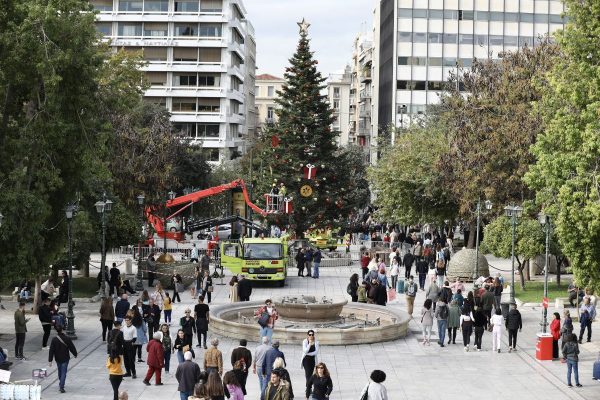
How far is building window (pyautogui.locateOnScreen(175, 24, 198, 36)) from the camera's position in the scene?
312 ft

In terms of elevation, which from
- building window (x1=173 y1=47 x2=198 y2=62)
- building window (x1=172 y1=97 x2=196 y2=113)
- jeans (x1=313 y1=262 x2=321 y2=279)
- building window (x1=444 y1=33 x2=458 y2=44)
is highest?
building window (x1=444 y1=33 x2=458 y2=44)

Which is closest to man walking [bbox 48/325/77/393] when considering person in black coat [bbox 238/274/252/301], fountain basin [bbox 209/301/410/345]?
fountain basin [bbox 209/301/410/345]

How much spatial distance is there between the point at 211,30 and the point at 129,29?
796cm

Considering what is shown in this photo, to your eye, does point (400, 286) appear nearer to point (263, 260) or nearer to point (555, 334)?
point (263, 260)

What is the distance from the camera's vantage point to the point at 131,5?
9444 centimetres

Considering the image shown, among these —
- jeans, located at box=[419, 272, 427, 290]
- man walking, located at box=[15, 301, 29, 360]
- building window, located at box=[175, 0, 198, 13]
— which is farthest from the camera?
building window, located at box=[175, 0, 198, 13]

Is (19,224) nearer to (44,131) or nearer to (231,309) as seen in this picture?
(44,131)

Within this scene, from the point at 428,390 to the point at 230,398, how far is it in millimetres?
6345

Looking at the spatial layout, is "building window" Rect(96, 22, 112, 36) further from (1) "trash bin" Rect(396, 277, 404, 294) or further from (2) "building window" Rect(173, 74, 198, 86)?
(1) "trash bin" Rect(396, 277, 404, 294)

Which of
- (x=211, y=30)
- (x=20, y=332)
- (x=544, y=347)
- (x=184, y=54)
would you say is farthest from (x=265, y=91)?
(x=20, y=332)

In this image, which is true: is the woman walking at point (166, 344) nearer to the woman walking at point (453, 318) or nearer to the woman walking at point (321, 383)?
the woman walking at point (321, 383)

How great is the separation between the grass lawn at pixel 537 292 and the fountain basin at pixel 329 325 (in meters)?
8.21

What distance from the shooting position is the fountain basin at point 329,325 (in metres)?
27.2

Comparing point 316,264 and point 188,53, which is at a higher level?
point 188,53
